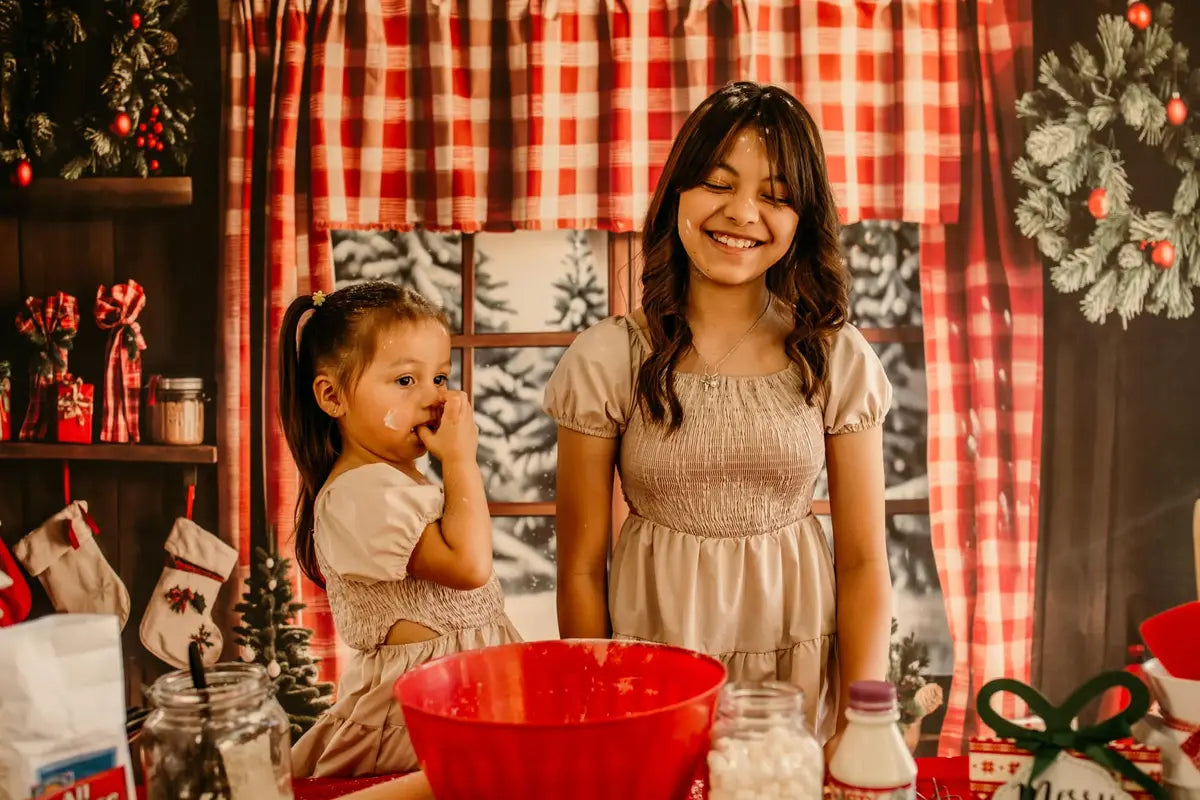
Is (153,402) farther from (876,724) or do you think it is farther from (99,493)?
(876,724)

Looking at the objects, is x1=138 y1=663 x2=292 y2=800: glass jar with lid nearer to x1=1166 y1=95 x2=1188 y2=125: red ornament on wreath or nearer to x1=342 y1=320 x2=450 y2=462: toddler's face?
x1=342 y1=320 x2=450 y2=462: toddler's face

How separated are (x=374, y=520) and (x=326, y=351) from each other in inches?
11.4

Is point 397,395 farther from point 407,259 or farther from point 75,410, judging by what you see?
point 75,410

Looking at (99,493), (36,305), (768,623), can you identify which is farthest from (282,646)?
(768,623)

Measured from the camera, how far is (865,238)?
121 inches

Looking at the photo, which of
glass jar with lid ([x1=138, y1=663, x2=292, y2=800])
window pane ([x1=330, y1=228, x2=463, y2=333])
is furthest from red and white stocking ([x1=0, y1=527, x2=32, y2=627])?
glass jar with lid ([x1=138, y1=663, x2=292, y2=800])

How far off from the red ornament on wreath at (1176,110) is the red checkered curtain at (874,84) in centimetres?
58

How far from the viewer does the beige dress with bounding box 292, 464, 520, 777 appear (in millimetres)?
1328

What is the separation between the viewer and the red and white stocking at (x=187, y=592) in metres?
3.05

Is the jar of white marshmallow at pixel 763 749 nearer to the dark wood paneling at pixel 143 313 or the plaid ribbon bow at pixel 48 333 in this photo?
the dark wood paneling at pixel 143 313

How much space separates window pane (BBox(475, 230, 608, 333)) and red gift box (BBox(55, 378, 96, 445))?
1155 millimetres

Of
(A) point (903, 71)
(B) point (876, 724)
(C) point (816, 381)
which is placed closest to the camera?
(B) point (876, 724)

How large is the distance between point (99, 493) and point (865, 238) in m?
2.37

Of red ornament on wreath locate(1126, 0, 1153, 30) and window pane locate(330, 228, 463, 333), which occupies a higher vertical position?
red ornament on wreath locate(1126, 0, 1153, 30)
